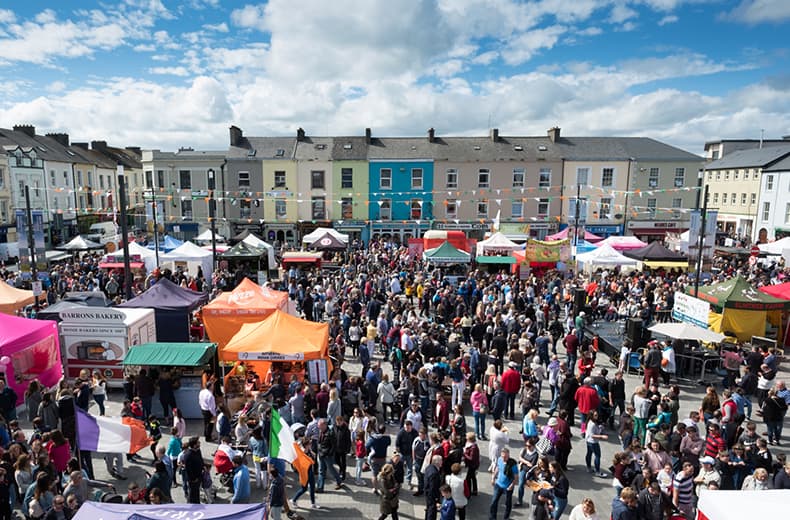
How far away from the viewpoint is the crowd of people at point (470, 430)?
7.22 meters

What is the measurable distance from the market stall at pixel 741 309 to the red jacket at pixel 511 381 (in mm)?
8726

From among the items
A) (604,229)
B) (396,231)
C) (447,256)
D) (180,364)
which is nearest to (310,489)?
(180,364)

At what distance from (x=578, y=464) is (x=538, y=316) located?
7561mm

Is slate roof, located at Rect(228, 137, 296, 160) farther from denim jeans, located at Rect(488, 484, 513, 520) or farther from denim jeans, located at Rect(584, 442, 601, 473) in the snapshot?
denim jeans, located at Rect(488, 484, 513, 520)

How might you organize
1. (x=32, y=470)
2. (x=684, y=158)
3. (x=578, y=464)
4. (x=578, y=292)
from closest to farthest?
(x=32, y=470), (x=578, y=464), (x=578, y=292), (x=684, y=158)

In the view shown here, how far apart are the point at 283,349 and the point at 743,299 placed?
531 inches

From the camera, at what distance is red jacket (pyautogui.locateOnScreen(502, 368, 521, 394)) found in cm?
1066

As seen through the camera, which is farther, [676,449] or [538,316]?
[538,316]

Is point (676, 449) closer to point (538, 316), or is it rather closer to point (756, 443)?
point (756, 443)

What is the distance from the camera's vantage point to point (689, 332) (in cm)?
1298

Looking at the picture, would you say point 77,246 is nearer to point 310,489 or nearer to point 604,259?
point 310,489

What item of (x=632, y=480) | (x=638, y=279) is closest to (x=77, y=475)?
(x=632, y=480)

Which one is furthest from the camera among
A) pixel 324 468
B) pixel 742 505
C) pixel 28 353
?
pixel 28 353

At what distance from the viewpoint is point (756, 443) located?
8.22m
